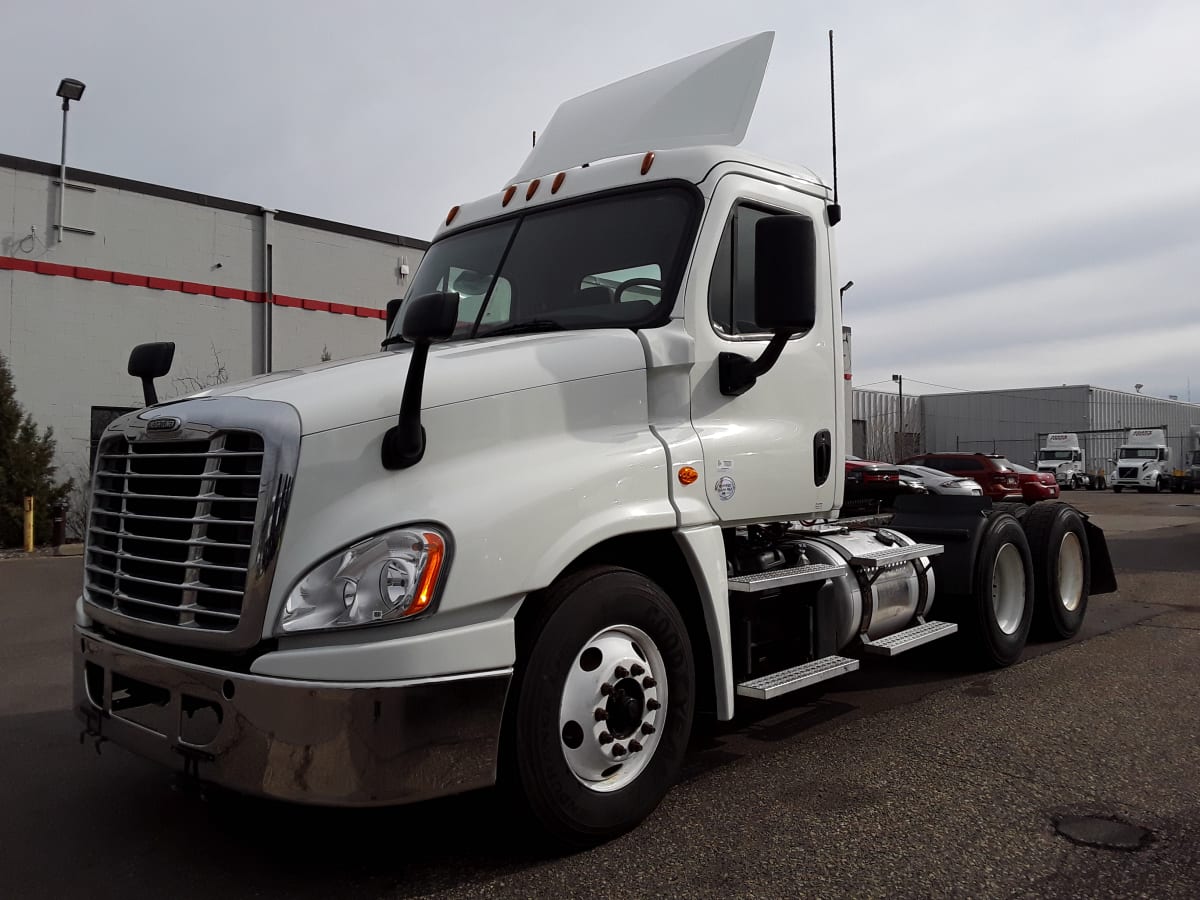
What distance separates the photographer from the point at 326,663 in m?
2.82

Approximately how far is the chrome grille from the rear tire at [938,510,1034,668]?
458 cm

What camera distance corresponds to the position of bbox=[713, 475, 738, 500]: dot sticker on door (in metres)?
3.98

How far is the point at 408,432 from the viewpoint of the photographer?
3062 mm

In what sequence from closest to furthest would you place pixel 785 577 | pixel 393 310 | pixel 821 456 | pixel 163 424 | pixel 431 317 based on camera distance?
pixel 431 317, pixel 163 424, pixel 785 577, pixel 821 456, pixel 393 310

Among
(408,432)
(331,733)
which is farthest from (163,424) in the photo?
(331,733)

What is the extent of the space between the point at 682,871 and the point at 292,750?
4.50ft

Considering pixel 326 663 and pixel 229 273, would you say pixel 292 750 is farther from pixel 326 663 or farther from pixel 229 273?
pixel 229 273

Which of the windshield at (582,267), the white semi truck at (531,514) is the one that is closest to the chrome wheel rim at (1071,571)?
the white semi truck at (531,514)

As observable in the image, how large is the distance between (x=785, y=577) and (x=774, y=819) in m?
1.06

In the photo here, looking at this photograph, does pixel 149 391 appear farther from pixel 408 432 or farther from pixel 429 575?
pixel 429 575

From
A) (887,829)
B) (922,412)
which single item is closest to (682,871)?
(887,829)

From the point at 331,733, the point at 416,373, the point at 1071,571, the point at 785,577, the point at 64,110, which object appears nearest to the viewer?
the point at 331,733

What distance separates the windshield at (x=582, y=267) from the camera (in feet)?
13.3

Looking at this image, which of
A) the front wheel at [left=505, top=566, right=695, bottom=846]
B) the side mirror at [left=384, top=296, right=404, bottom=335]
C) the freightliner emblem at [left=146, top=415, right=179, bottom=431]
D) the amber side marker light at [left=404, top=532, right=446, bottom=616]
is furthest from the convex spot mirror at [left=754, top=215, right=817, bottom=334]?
the side mirror at [left=384, top=296, right=404, bottom=335]
